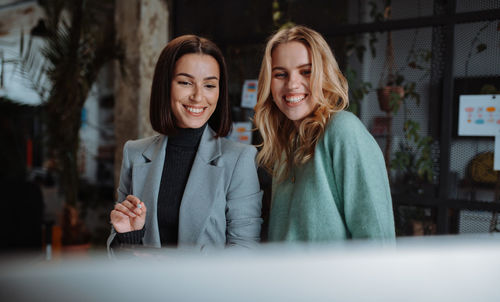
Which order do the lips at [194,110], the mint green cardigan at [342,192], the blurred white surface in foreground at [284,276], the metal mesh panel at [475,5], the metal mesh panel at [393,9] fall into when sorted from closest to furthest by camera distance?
the blurred white surface in foreground at [284,276] < the mint green cardigan at [342,192] < the lips at [194,110] < the metal mesh panel at [475,5] < the metal mesh panel at [393,9]

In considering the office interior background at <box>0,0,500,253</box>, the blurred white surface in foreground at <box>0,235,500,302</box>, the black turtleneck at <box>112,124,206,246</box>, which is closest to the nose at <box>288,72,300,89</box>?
the black turtleneck at <box>112,124,206,246</box>

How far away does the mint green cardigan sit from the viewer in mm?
1135

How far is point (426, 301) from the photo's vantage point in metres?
0.25

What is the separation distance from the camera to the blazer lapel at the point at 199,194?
1336mm

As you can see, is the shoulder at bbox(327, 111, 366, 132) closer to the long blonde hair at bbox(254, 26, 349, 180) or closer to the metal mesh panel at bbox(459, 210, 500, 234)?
the long blonde hair at bbox(254, 26, 349, 180)

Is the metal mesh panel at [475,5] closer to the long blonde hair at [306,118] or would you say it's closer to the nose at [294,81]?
the long blonde hair at [306,118]

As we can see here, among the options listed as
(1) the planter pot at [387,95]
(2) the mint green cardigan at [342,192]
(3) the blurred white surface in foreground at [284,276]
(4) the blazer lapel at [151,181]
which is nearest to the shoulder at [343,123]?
(2) the mint green cardigan at [342,192]

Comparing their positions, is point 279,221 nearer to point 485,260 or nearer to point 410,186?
point 485,260

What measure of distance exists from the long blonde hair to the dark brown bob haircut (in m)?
0.14

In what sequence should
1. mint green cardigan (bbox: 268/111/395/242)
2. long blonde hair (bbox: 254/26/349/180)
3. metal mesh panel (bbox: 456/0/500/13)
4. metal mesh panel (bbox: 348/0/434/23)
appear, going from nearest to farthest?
mint green cardigan (bbox: 268/111/395/242) < long blonde hair (bbox: 254/26/349/180) < metal mesh panel (bbox: 456/0/500/13) < metal mesh panel (bbox: 348/0/434/23)

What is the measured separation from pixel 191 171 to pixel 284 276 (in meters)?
1.20

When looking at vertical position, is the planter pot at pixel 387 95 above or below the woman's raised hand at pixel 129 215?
above

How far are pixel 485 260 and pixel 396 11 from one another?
2570 millimetres

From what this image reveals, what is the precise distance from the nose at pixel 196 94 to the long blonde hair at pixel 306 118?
22cm
